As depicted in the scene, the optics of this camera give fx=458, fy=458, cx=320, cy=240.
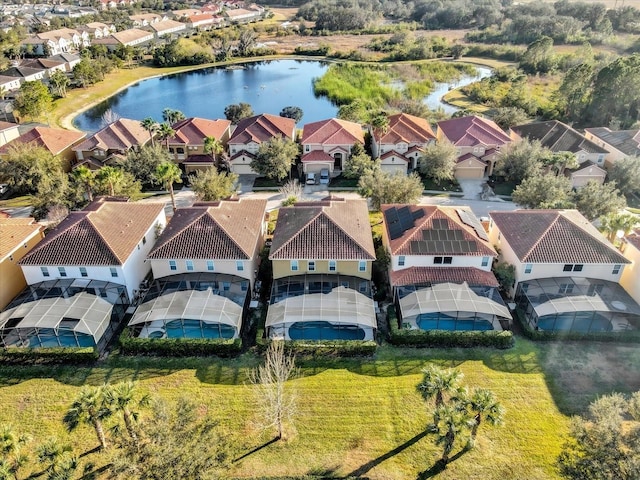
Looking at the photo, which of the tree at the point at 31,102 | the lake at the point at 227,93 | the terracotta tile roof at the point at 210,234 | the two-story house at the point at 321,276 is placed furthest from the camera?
the lake at the point at 227,93

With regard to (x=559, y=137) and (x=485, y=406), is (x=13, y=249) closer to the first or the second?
(x=485, y=406)

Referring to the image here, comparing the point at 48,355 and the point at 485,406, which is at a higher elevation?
the point at 485,406

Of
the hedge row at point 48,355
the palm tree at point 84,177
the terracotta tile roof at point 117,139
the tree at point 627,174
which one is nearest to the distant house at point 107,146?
the terracotta tile roof at point 117,139

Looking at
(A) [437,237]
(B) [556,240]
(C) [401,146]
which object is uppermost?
(B) [556,240]

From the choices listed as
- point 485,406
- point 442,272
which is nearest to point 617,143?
point 442,272

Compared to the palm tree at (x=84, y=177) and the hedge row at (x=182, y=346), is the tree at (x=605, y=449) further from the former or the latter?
the palm tree at (x=84, y=177)

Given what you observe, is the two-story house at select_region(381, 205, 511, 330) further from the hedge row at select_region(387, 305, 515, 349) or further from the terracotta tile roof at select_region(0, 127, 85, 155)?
→ the terracotta tile roof at select_region(0, 127, 85, 155)

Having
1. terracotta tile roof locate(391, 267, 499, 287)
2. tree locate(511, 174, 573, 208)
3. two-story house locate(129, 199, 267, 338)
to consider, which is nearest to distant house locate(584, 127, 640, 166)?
tree locate(511, 174, 573, 208)
